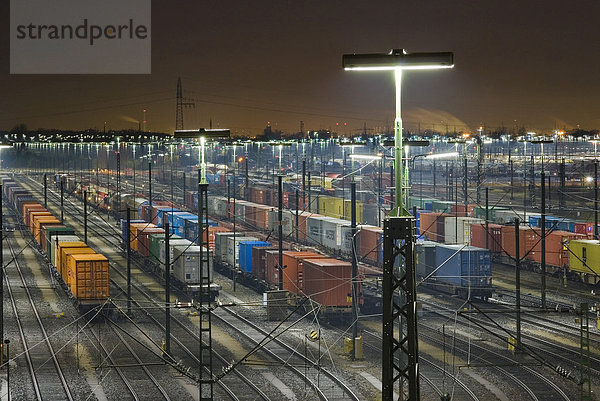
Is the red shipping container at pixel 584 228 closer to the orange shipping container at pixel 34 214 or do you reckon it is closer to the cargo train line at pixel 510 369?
the cargo train line at pixel 510 369

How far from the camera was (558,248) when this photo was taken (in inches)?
1987

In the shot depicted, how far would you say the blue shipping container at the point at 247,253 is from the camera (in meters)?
47.9

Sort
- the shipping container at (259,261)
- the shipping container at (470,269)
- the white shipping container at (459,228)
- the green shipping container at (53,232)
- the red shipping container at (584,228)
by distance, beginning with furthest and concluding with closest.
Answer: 1. the red shipping container at (584,228)
2. the white shipping container at (459,228)
3. the green shipping container at (53,232)
4. the shipping container at (259,261)
5. the shipping container at (470,269)

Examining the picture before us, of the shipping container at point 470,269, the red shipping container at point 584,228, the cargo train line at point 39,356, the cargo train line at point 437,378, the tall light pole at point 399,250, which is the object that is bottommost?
the cargo train line at point 39,356

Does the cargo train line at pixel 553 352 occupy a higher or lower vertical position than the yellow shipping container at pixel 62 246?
lower

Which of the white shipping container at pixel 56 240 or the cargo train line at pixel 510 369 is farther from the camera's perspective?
the white shipping container at pixel 56 240

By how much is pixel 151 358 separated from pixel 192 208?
2115 inches

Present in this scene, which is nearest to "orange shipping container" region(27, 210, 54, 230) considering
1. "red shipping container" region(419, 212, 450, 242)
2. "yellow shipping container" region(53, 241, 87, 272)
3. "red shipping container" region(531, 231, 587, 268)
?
"yellow shipping container" region(53, 241, 87, 272)

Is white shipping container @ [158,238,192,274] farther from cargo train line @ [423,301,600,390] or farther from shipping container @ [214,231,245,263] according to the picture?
A: cargo train line @ [423,301,600,390]

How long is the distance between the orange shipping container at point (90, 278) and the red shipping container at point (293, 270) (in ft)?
23.5

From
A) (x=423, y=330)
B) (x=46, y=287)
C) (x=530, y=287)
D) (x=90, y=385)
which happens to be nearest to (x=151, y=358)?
(x=90, y=385)

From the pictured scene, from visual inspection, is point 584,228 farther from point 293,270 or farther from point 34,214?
point 34,214

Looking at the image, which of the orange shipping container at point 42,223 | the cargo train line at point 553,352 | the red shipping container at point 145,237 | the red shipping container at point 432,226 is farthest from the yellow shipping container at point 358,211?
the cargo train line at point 553,352

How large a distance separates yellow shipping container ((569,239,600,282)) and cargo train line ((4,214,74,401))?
23.4 m
